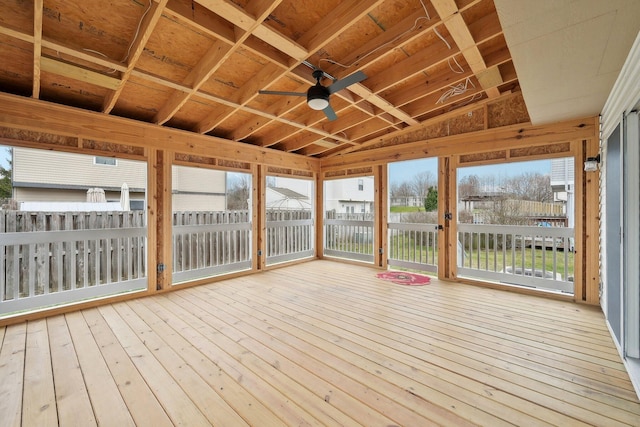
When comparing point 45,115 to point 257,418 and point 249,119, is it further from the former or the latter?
point 257,418

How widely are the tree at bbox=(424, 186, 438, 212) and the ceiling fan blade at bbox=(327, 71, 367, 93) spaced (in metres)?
3.13

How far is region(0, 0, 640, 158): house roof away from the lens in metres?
2.04

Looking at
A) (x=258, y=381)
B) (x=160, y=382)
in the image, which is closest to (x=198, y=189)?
(x=160, y=382)

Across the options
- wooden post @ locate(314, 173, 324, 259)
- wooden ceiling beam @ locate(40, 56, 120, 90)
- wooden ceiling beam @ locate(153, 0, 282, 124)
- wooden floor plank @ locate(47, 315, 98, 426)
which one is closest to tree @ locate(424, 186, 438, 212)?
wooden post @ locate(314, 173, 324, 259)

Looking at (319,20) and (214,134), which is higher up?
(319,20)

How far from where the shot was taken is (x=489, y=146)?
4.26m

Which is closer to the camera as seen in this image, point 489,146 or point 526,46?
point 526,46

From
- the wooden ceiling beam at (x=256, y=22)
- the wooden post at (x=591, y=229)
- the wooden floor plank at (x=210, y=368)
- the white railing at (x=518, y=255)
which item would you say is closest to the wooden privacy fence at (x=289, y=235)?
the wooden floor plank at (x=210, y=368)

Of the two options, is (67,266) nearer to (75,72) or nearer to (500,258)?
(75,72)

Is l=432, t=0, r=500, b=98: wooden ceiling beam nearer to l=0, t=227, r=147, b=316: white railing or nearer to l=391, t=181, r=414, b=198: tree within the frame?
l=391, t=181, r=414, b=198: tree

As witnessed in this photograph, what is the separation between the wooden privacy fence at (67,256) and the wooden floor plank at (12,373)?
48 centimetres

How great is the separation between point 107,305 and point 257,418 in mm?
3158

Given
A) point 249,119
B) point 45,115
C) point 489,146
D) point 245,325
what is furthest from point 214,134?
point 489,146

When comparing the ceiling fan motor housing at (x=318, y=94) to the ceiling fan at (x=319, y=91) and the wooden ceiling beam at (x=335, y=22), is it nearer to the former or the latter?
the ceiling fan at (x=319, y=91)
